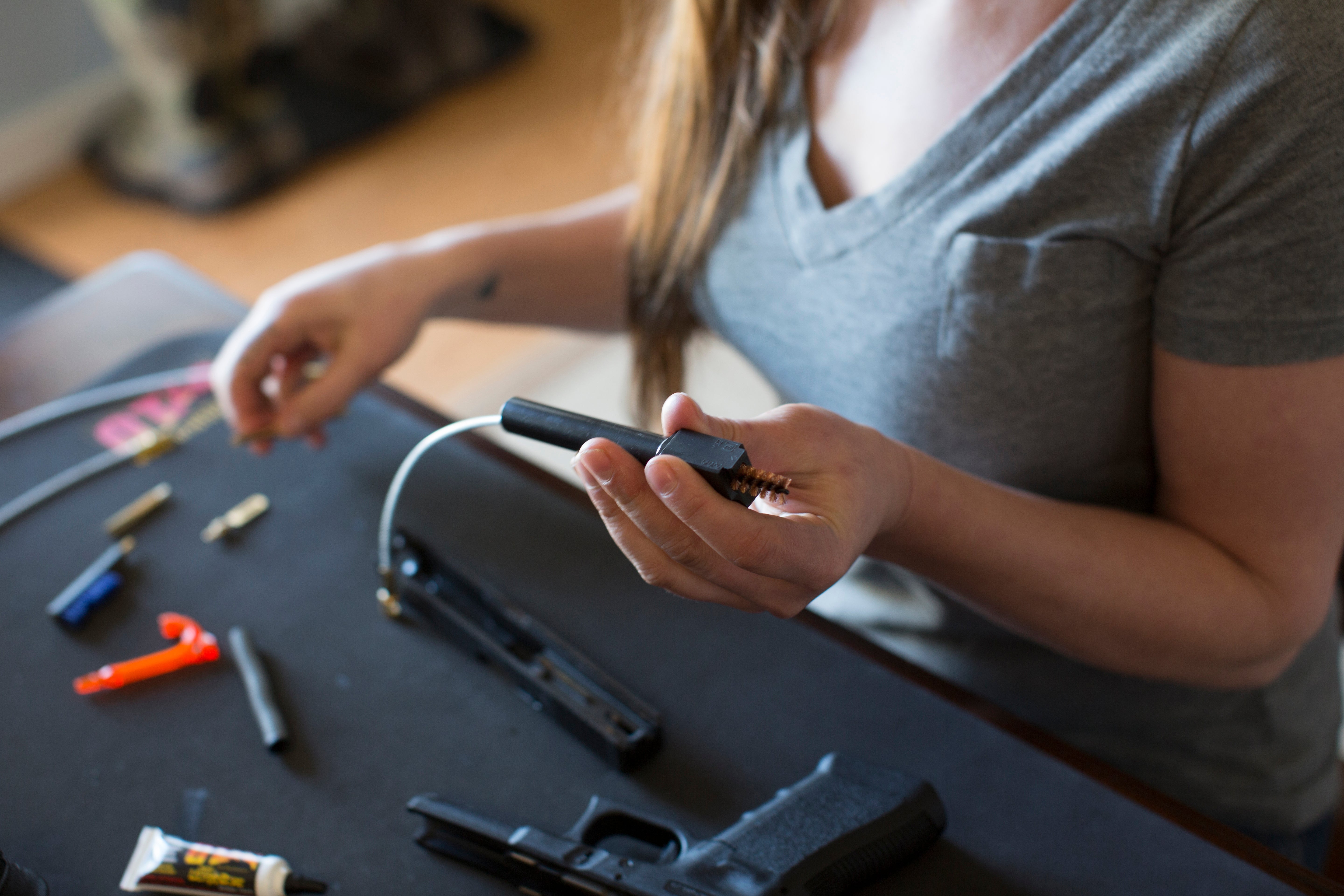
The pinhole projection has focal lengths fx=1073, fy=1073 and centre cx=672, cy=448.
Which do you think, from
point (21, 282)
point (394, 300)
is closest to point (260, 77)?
point (21, 282)

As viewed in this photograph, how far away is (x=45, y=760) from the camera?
63 centimetres

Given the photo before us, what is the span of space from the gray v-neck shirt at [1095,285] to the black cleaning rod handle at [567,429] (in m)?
0.23

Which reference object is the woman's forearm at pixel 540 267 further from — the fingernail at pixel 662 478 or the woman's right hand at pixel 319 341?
the fingernail at pixel 662 478

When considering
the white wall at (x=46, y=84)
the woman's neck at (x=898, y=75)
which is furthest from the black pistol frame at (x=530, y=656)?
the white wall at (x=46, y=84)

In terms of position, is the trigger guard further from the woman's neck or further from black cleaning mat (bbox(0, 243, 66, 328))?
black cleaning mat (bbox(0, 243, 66, 328))

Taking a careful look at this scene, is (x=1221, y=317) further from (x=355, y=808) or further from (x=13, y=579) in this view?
(x=13, y=579)

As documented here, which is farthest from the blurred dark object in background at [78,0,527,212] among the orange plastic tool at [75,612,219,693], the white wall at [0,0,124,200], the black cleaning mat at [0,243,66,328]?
the orange plastic tool at [75,612,219,693]

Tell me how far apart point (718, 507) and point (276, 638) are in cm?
37

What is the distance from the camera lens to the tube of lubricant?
553mm

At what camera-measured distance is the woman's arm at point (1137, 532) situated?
0.51m

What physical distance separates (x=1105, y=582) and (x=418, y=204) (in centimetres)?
198

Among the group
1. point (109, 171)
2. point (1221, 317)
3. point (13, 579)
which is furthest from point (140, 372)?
point (109, 171)

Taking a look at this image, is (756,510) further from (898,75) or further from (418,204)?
(418,204)

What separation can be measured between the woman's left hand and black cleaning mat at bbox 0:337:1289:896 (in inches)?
5.6
